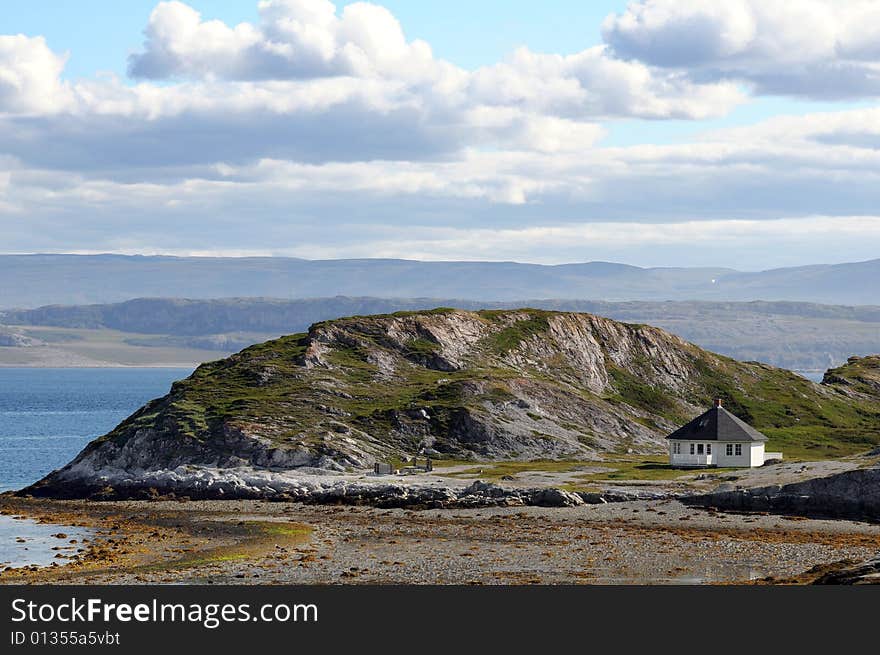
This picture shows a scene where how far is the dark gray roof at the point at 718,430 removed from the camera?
Answer: 11412 cm

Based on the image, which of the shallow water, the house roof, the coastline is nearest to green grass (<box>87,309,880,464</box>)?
the house roof

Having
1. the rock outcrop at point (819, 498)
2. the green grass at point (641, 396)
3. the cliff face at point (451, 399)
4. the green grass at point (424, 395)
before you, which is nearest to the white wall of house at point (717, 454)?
the green grass at point (424, 395)

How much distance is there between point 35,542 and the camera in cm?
7956

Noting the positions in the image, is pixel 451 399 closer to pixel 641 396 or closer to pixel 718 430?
pixel 718 430

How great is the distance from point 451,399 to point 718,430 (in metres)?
32.5

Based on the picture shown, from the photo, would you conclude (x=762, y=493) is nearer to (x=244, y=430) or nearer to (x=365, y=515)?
(x=365, y=515)

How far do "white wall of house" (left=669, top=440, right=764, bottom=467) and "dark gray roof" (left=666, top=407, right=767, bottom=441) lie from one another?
45cm

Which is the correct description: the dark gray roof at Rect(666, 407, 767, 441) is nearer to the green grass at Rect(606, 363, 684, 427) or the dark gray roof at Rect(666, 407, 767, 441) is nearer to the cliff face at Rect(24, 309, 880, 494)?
the cliff face at Rect(24, 309, 880, 494)

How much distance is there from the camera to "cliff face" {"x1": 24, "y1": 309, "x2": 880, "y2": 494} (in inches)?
4717

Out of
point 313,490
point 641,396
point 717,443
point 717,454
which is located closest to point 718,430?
point 717,443

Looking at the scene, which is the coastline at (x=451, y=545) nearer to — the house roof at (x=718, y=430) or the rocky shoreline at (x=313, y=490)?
the rocky shoreline at (x=313, y=490)

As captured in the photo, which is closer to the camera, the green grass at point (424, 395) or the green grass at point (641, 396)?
the green grass at point (424, 395)

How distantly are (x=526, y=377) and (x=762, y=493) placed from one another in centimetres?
6075
